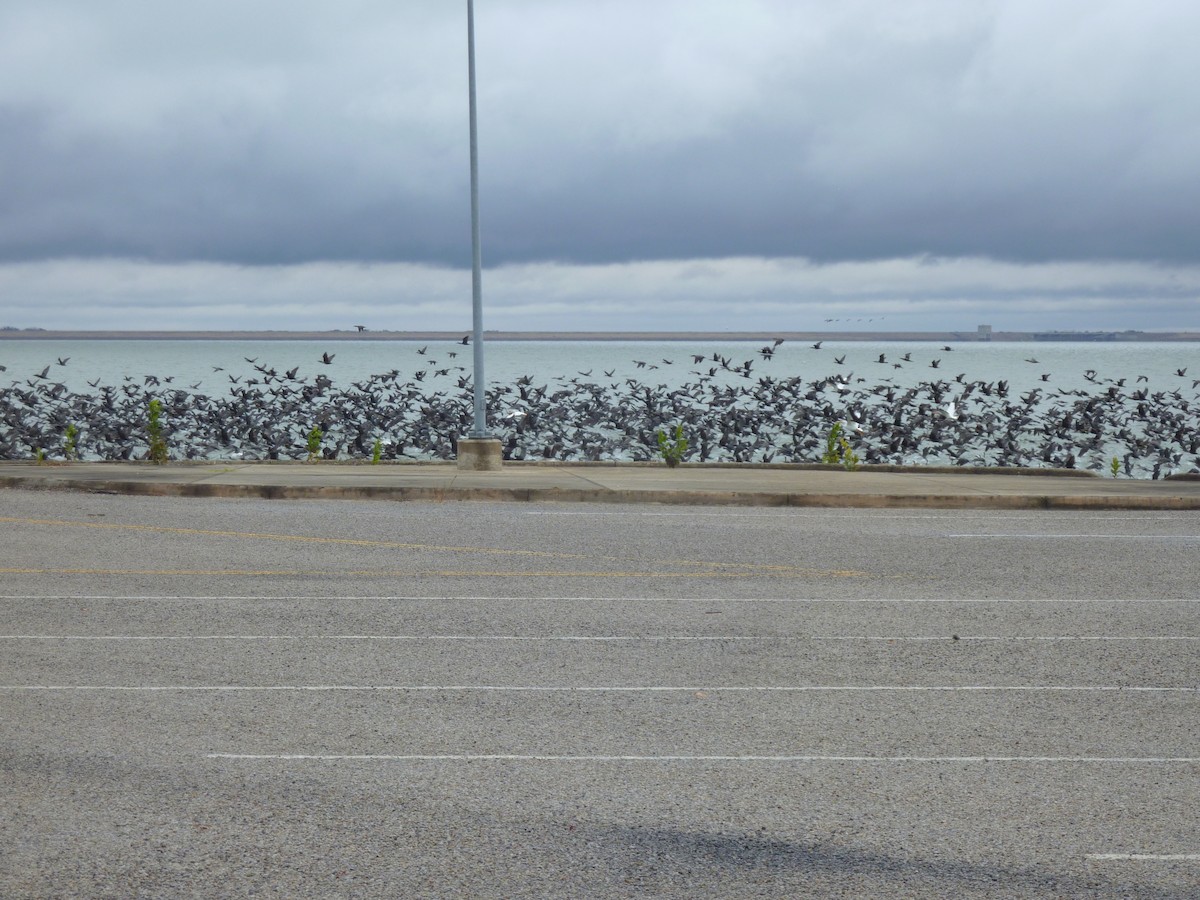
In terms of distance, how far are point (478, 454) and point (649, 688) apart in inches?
547

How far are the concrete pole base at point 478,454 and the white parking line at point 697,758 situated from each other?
A: 15.2m

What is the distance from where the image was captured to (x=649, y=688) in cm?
802

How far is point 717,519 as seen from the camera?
653 inches

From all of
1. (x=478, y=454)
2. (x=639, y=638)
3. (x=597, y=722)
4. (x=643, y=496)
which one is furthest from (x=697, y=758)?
(x=478, y=454)

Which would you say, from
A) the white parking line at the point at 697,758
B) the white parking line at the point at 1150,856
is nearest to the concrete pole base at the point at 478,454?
the white parking line at the point at 697,758

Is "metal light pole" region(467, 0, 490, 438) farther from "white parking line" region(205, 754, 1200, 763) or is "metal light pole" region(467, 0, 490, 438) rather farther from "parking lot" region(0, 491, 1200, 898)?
"white parking line" region(205, 754, 1200, 763)

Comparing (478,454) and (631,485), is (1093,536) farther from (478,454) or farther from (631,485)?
(478,454)

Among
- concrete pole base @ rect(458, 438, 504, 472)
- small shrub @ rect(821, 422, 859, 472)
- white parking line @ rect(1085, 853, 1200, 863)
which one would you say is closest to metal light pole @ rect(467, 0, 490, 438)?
concrete pole base @ rect(458, 438, 504, 472)

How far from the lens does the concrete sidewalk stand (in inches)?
725

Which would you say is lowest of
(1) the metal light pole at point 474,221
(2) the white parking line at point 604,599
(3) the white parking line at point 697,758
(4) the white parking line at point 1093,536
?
(4) the white parking line at point 1093,536

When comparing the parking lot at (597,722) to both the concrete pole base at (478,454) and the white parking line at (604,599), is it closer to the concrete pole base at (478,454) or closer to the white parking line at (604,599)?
the white parking line at (604,599)

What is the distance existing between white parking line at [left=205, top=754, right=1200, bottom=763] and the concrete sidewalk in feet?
38.3

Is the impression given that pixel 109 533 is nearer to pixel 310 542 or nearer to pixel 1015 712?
pixel 310 542

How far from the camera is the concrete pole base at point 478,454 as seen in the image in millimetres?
21688
